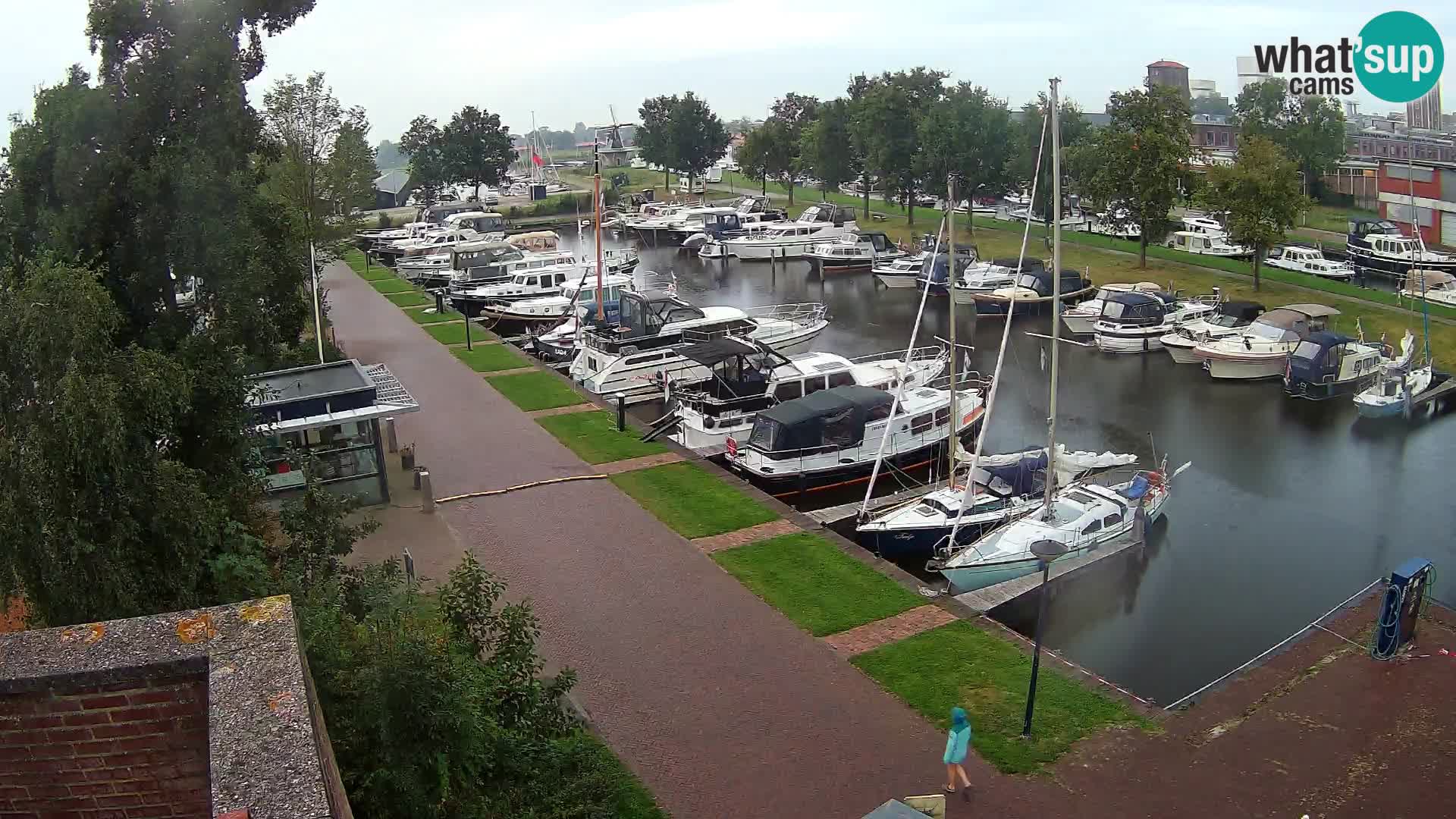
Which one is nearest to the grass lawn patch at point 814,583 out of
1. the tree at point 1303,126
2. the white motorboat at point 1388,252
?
the white motorboat at point 1388,252

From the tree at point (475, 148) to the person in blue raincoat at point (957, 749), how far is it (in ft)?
271

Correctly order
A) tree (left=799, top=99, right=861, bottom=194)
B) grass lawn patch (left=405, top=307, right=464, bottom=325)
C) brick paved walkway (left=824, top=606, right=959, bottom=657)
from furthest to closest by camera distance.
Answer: tree (left=799, top=99, right=861, bottom=194), grass lawn patch (left=405, top=307, right=464, bottom=325), brick paved walkway (left=824, top=606, right=959, bottom=657)

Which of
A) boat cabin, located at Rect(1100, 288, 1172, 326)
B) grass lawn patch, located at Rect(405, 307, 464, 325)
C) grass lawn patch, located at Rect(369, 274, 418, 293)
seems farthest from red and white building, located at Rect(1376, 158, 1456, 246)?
grass lawn patch, located at Rect(369, 274, 418, 293)

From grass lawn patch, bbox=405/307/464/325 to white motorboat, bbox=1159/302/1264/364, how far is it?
26.3 metres

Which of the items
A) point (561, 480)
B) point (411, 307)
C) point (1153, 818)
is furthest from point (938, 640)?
point (411, 307)

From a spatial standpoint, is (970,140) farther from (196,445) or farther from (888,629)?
(196,445)

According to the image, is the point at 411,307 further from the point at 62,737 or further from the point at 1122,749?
the point at 62,737

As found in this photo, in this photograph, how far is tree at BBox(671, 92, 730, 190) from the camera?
309ft

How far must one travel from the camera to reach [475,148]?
89875mm

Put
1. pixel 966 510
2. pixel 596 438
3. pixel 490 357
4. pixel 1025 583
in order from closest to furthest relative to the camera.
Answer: pixel 1025 583 → pixel 966 510 → pixel 596 438 → pixel 490 357

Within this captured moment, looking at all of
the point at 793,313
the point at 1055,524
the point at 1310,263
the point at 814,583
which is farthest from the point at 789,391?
the point at 1310,263

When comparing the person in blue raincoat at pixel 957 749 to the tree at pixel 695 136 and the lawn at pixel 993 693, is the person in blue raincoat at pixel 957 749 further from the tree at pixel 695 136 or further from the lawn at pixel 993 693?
the tree at pixel 695 136

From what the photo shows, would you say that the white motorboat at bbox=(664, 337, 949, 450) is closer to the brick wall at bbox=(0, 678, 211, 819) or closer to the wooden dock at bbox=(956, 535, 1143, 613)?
the wooden dock at bbox=(956, 535, 1143, 613)

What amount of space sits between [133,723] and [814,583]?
13.5 metres
